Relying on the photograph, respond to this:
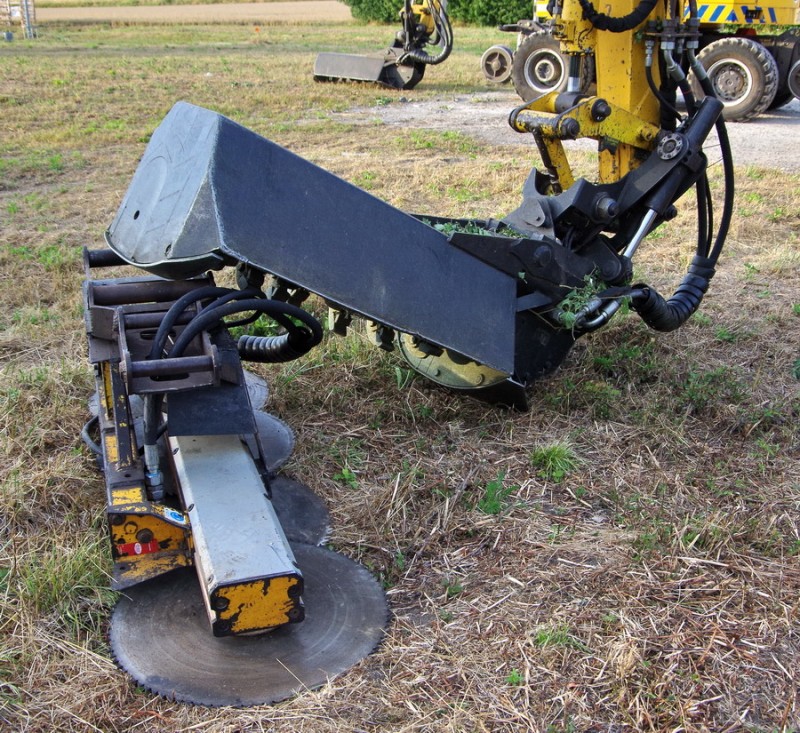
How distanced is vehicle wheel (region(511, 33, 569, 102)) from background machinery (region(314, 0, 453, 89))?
3.97ft

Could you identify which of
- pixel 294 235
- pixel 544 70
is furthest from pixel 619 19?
pixel 544 70

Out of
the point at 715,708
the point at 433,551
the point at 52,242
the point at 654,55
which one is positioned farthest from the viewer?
the point at 52,242

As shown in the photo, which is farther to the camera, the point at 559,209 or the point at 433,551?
the point at 559,209

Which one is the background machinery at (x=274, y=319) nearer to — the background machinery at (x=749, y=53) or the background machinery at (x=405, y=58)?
the background machinery at (x=749, y=53)

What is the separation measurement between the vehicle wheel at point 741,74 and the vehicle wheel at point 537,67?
2.34m

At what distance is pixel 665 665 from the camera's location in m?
2.68

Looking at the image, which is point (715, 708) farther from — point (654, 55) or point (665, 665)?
point (654, 55)

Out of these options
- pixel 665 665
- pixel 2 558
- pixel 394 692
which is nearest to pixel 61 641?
pixel 2 558

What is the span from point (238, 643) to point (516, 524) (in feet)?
3.85

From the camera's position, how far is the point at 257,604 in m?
2.61

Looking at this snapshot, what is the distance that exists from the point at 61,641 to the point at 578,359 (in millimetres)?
2880

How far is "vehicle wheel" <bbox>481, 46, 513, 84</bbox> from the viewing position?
628 inches

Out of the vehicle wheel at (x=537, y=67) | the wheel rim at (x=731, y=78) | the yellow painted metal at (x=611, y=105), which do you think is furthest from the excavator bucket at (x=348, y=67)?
the yellow painted metal at (x=611, y=105)

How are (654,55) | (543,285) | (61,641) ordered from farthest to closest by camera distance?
(654,55)
(543,285)
(61,641)
